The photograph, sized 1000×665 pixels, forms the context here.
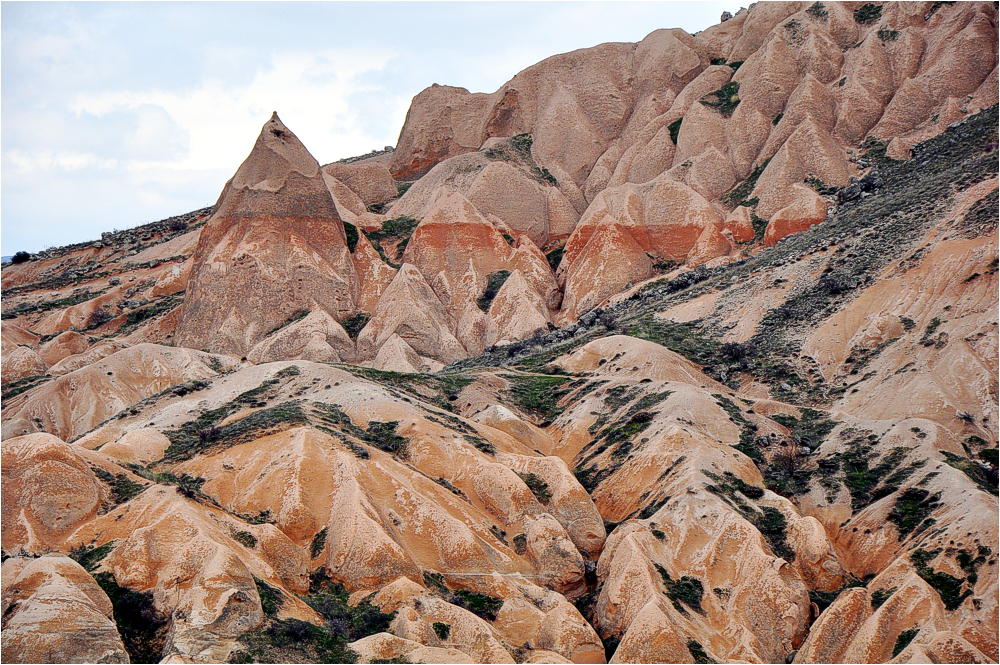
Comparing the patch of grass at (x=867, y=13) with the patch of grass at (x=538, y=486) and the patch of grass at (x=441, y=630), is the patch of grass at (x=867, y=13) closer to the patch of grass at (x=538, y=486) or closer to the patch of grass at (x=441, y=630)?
the patch of grass at (x=538, y=486)

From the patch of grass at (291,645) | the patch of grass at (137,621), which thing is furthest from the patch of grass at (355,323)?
the patch of grass at (291,645)

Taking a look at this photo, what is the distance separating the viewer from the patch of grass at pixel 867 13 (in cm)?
8825

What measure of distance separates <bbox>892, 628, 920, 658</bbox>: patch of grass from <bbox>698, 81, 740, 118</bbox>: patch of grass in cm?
6200

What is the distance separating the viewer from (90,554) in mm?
33719

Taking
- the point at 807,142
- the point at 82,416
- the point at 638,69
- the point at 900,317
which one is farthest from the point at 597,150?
the point at 82,416

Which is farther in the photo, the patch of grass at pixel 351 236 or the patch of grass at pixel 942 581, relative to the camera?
the patch of grass at pixel 351 236

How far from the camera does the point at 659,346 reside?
193 ft

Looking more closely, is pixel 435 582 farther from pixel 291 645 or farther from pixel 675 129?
pixel 675 129

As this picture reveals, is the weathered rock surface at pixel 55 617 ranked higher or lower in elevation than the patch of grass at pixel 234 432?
lower

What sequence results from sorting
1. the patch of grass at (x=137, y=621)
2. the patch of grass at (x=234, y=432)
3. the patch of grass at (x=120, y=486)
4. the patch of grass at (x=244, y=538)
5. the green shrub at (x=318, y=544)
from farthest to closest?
the patch of grass at (x=234, y=432) < the green shrub at (x=318, y=544) < the patch of grass at (x=120, y=486) < the patch of grass at (x=244, y=538) < the patch of grass at (x=137, y=621)

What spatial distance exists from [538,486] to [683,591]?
8596mm

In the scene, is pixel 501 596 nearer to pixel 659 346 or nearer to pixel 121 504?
pixel 121 504

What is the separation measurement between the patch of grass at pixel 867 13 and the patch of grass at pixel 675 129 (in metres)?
17.4

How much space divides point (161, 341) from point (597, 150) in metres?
42.8
